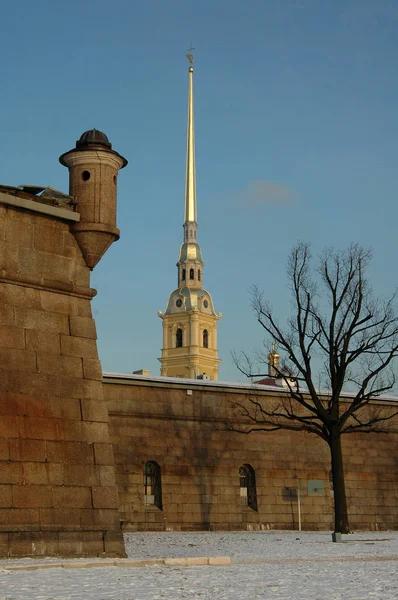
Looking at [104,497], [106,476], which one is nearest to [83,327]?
[106,476]

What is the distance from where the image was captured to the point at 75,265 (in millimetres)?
18062

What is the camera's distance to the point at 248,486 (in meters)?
30.5

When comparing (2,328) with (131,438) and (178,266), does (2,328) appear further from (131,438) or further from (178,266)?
(178,266)

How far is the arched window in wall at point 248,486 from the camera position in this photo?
99.7ft

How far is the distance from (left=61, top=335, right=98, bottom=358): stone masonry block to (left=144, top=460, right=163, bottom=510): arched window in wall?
11461 millimetres

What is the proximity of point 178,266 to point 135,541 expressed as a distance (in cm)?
14089

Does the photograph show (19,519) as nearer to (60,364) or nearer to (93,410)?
(93,410)

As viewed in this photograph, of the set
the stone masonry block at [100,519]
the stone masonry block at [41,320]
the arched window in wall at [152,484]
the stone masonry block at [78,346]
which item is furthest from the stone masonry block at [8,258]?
the arched window in wall at [152,484]

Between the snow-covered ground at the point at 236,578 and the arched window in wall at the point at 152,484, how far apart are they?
7405 millimetres

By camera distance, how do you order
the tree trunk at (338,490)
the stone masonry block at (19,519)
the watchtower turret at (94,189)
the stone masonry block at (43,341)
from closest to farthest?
1. the stone masonry block at (19,519)
2. the stone masonry block at (43,341)
3. the watchtower turret at (94,189)
4. the tree trunk at (338,490)

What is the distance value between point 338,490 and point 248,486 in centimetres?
576

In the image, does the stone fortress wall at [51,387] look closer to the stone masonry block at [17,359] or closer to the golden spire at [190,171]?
the stone masonry block at [17,359]

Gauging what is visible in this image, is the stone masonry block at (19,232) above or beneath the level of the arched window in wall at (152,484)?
above

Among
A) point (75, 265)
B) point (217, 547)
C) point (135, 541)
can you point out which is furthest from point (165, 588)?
point (135, 541)
